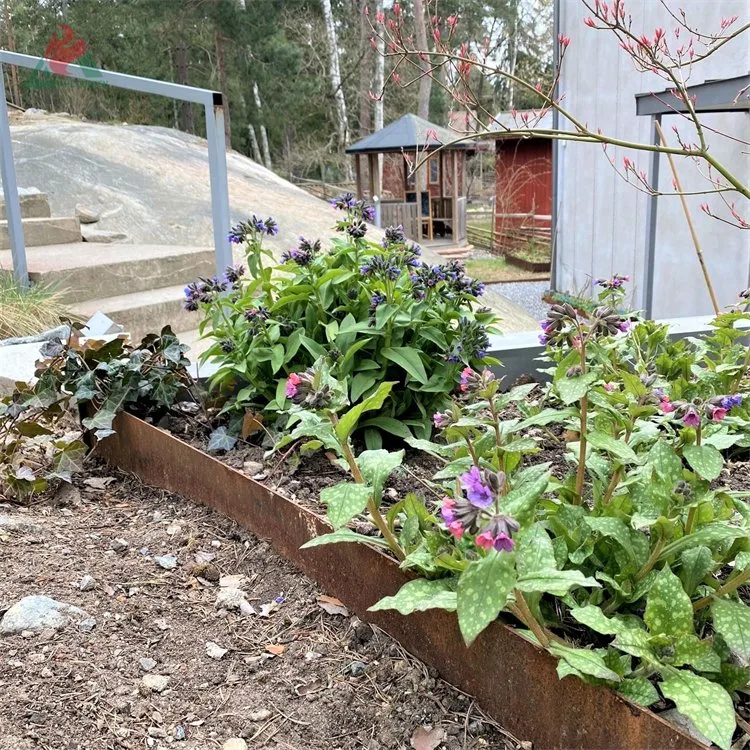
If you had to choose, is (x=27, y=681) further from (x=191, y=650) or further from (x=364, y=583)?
(x=364, y=583)

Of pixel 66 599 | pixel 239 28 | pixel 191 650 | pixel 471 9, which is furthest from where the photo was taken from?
pixel 471 9

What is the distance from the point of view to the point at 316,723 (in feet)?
4.00

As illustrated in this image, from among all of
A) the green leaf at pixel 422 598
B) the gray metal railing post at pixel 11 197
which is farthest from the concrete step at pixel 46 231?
the green leaf at pixel 422 598

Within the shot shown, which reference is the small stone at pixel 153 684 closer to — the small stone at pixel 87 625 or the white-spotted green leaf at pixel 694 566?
the small stone at pixel 87 625

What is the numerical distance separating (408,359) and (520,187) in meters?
15.3

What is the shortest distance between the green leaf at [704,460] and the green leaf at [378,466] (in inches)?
17.6

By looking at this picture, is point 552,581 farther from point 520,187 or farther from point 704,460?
point 520,187

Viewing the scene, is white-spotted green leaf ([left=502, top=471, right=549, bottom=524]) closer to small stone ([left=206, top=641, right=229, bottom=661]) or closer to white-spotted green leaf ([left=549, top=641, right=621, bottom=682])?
white-spotted green leaf ([left=549, top=641, right=621, bottom=682])

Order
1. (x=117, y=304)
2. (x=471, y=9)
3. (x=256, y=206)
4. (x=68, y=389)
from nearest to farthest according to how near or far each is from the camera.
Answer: (x=68, y=389)
(x=117, y=304)
(x=256, y=206)
(x=471, y=9)

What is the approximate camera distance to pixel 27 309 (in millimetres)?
3924

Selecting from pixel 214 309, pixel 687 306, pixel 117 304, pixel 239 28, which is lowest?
pixel 687 306

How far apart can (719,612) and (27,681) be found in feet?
3.56

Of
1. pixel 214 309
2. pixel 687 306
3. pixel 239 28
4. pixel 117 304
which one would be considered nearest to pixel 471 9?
pixel 239 28

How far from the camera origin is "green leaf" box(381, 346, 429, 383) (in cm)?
196
